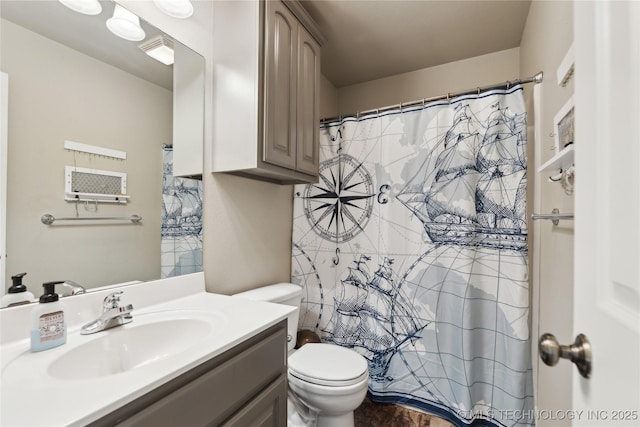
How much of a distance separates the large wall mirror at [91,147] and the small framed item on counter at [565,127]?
1.47 m

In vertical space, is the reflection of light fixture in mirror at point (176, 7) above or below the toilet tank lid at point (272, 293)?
above

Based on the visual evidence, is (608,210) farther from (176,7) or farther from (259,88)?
(176,7)

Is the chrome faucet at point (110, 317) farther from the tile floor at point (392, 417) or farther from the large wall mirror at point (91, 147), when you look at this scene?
the tile floor at point (392, 417)

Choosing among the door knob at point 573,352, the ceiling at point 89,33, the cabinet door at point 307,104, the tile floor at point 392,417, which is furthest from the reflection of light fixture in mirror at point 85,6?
the tile floor at point 392,417

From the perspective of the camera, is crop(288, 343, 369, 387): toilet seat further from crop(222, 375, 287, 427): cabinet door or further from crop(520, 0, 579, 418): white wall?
crop(520, 0, 579, 418): white wall

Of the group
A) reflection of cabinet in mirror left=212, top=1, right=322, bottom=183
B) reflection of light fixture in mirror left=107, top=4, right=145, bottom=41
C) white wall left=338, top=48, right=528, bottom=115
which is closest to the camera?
reflection of light fixture in mirror left=107, top=4, right=145, bottom=41

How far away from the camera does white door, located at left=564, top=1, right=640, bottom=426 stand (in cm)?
35

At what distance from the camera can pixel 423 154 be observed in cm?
169

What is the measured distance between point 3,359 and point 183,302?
20.9 inches

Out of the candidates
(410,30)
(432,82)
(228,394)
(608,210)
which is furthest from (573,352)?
(432,82)

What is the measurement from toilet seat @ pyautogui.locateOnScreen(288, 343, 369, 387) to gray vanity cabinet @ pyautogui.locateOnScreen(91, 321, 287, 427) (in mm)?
324

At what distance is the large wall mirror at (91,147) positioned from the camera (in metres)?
0.83

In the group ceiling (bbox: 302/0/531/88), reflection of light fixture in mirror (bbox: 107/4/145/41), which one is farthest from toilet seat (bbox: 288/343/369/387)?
ceiling (bbox: 302/0/531/88)

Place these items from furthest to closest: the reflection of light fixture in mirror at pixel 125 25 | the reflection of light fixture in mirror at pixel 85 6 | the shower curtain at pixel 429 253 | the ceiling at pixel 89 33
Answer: the shower curtain at pixel 429 253 < the reflection of light fixture in mirror at pixel 125 25 < the reflection of light fixture in mirror at pixel 85 6 < the ceiling at pixel 89 33
